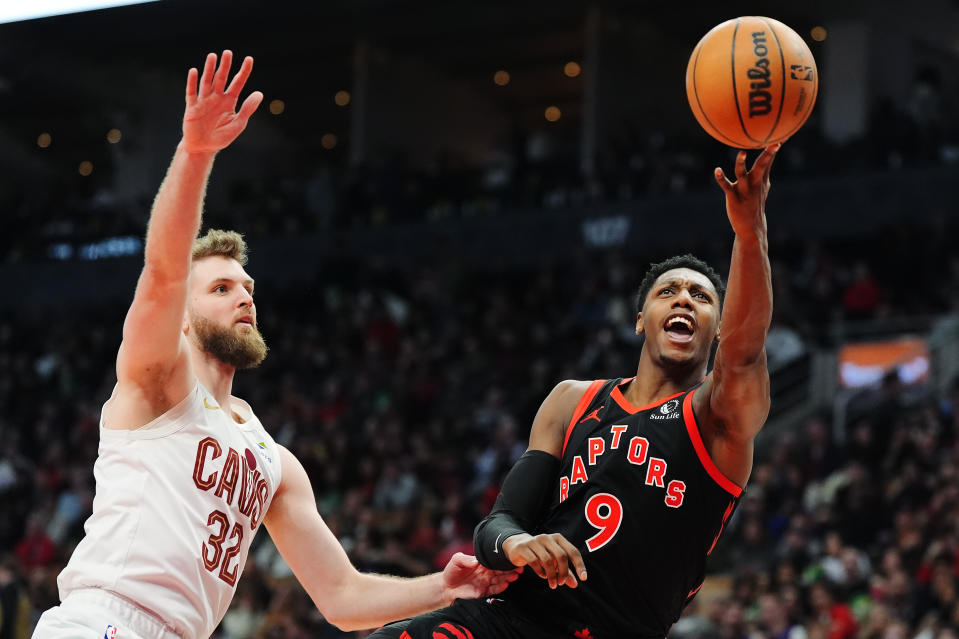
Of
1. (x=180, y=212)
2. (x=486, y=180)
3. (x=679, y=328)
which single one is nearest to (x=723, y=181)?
(x=679, y=328)

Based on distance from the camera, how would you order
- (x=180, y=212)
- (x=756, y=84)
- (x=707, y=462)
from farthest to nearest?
(x=707, y=462), (x=756, y=84), (x=180, y=212)

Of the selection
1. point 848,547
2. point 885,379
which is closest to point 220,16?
point 885,379

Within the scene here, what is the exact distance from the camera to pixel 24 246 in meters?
27.7

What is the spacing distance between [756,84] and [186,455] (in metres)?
2.50

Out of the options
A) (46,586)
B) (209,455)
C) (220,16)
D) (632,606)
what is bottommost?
(46,586)

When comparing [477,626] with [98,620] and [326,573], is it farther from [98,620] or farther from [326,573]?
[98,620]

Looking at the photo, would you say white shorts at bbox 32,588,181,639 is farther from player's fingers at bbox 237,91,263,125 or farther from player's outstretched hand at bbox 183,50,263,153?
player's fingers at bbox 237,91,263,125

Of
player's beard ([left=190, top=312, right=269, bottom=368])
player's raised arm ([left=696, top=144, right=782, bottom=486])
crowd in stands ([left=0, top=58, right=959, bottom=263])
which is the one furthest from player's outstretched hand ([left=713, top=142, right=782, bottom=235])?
crowd in stands ([left=0, top=58, right=959, bottom=263])

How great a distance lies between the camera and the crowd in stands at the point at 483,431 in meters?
12.1

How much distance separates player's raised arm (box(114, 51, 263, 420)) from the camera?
437 cm

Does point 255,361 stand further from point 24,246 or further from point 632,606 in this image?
point 24,246

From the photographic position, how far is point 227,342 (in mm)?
5121

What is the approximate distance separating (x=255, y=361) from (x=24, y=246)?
2420 centimetres

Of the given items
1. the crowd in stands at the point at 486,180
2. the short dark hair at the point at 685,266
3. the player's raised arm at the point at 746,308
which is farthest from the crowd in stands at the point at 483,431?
the player's raised arm at the point at 746,308
